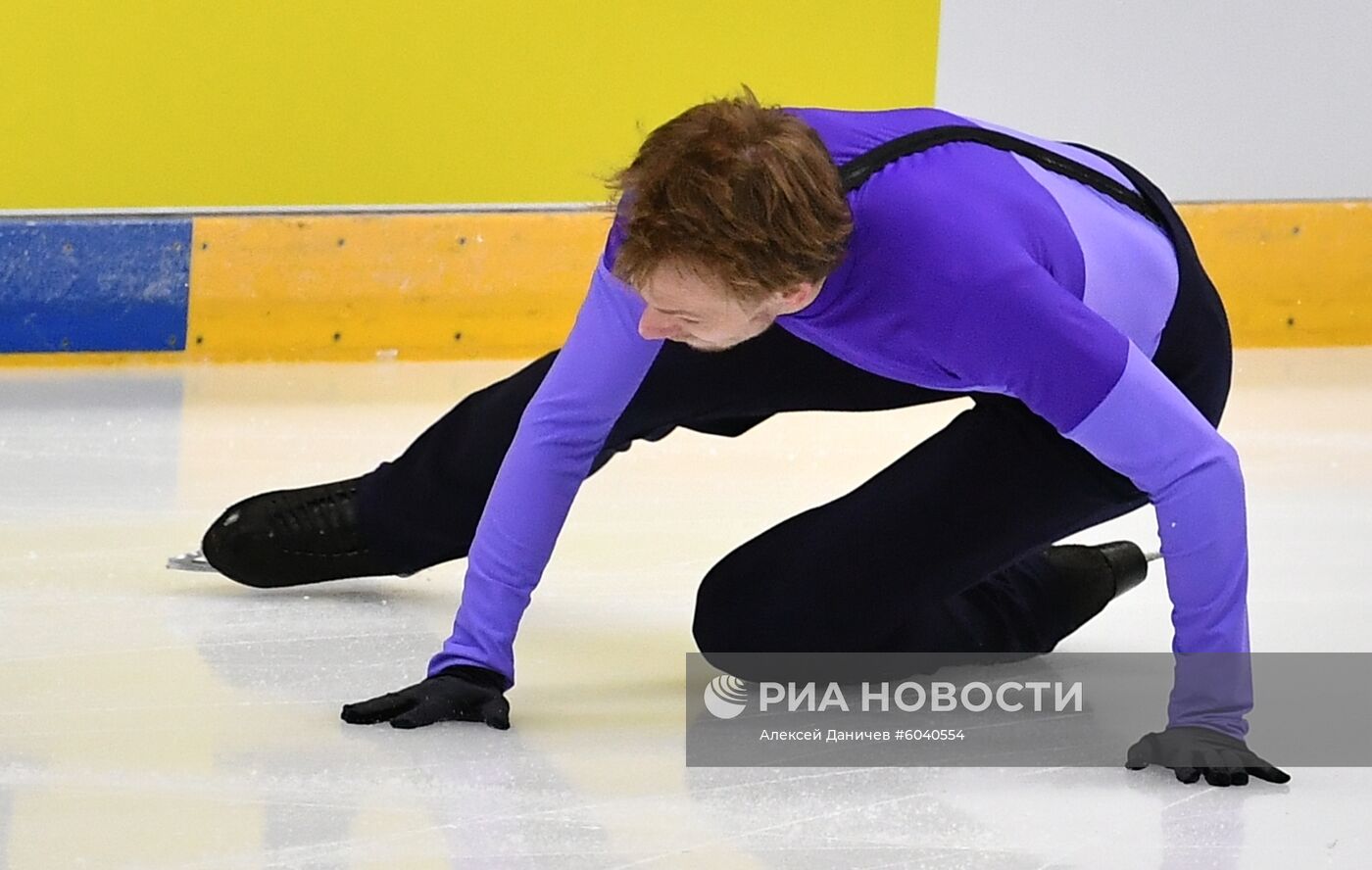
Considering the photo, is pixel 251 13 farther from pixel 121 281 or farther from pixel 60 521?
pixel 60 521

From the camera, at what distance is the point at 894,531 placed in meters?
2.03

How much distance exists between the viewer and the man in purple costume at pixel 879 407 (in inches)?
62.9

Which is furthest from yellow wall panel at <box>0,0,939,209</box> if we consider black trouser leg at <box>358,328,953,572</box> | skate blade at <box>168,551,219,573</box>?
black trouser leg at <box>358,328,953,572</box>

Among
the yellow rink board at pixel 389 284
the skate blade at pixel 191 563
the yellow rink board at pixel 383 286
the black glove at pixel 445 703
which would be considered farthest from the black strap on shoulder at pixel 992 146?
the yellow rink board at pixel 389 284

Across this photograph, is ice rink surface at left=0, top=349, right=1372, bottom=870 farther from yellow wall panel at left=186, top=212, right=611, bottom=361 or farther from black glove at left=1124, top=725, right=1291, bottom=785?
yellow wall panel at left=186, top=212, right=611, bottom=361

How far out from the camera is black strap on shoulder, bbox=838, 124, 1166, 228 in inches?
66.2

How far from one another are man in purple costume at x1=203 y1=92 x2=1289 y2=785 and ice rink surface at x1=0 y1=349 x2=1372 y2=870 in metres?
0.09

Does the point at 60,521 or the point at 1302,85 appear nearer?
the point at 60,521

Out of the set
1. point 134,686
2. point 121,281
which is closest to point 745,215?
point 134,686

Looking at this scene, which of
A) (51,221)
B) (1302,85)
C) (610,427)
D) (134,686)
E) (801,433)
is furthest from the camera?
(1302,85)

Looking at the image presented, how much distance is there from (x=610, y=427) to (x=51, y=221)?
2.45 metres

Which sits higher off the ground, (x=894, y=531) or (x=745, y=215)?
(x=745, y=215)

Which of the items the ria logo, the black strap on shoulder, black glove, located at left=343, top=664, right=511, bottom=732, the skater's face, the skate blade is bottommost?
the skate blade

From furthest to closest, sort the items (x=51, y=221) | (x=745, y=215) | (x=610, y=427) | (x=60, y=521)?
(x=51, y=221) → (x=60, y=521) → (x=610, y=427) → (x=745, y=215)
